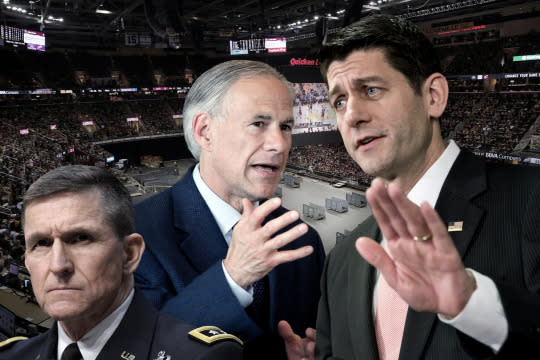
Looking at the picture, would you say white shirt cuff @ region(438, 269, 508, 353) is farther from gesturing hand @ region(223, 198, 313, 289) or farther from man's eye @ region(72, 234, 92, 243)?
man's eye @ region(72, 234, 92, 243)

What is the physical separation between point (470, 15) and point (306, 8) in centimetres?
1073

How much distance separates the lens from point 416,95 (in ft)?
4.81

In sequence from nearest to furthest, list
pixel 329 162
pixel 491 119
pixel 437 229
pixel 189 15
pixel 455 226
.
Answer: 1. pixel 437 229
2. pixel 455 226
3. pixel 189 15
4. pixel 491 119
5. pixel 329 162

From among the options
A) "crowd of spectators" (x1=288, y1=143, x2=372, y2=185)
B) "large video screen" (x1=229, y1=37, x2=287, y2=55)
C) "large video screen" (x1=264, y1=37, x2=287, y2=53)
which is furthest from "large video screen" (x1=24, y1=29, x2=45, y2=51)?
"crowd of spectators" (x1=288, y1=143, x2=372, y2=185)

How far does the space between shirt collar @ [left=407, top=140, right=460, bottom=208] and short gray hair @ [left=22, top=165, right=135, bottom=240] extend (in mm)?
1082

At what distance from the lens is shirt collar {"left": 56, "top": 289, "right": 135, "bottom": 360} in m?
1.23

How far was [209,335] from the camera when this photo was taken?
1251 mm

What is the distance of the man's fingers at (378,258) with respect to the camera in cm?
92

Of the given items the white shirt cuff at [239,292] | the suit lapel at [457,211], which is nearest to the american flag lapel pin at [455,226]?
the suit lapel at [457,211]

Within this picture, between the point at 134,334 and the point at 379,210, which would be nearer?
the point at 379,210

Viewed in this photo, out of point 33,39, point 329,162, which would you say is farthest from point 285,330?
point 33,39

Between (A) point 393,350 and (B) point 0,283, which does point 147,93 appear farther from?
(A) point 393,350

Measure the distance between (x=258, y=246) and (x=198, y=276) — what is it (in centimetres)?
40

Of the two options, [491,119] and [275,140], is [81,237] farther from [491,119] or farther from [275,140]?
[491,119]
